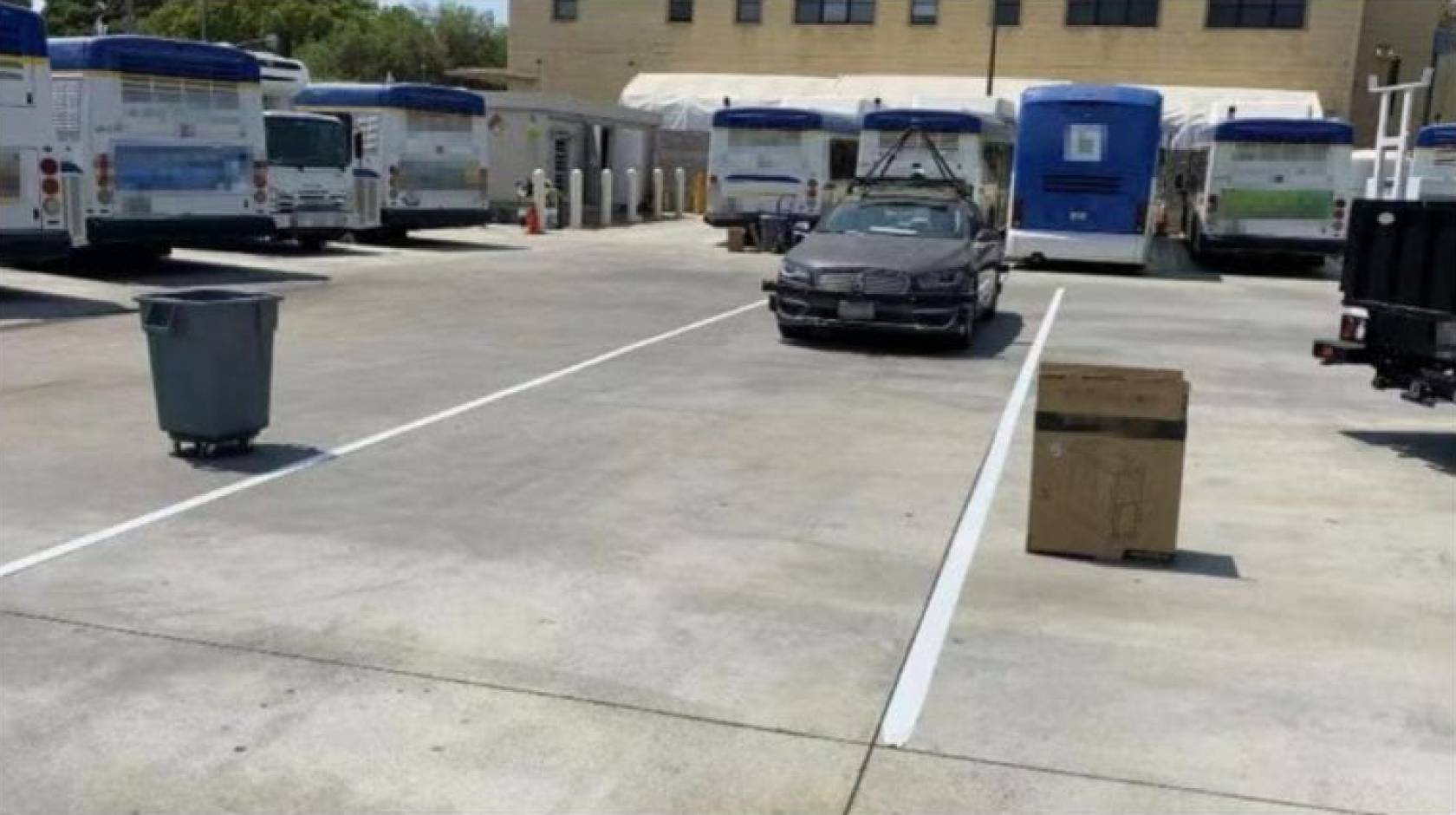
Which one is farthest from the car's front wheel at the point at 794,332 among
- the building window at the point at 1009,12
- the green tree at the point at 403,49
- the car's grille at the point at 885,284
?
the green tree at the point at 403,49

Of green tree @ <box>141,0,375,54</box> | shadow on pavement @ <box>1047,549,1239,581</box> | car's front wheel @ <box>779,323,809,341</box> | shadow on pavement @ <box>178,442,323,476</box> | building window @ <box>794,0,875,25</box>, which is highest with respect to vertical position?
green tree @ <box>141,0,375,54</box>

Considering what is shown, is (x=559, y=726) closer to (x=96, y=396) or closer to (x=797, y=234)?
(x=96, y=396)

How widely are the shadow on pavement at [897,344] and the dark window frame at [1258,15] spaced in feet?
126

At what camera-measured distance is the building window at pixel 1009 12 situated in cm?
5034

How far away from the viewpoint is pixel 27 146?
15.7 m

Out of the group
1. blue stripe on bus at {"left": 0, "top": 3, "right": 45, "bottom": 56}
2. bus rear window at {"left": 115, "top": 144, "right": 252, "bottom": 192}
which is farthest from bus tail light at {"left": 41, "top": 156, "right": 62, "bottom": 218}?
bus rear window at {"left": 115, "top": 144, "right": 252, "bottom": 192}

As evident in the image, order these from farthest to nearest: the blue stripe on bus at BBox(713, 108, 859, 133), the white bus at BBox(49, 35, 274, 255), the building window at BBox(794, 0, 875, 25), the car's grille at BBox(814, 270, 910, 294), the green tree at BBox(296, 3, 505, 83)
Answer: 1. the green tree at BBox(296, 3, 505, 83)
2. the building window at BBox(794, 0, 875, 25)
3. the blue stripe on bus at BBox(713, 108, 859, 133)
4. the white bus at BBox(49, 35, 274, 255)
5. the car's grille at BBox(814, 270, 910, 294)

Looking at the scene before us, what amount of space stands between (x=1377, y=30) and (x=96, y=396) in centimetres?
4882

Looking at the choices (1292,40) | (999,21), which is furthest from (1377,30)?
(999,21)

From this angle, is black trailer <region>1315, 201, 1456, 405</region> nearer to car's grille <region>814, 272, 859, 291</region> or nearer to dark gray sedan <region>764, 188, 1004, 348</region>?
dark gray sedan <region>764, 188, 1004, 348</region>

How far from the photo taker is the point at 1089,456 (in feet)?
21.3

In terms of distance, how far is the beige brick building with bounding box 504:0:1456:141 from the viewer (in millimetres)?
47844

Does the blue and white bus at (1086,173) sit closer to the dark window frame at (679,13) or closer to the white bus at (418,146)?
the white bus at (418,146)

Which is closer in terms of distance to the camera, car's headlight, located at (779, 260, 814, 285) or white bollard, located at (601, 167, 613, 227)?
car's headlight, located at (779, 260, 814, 285)
